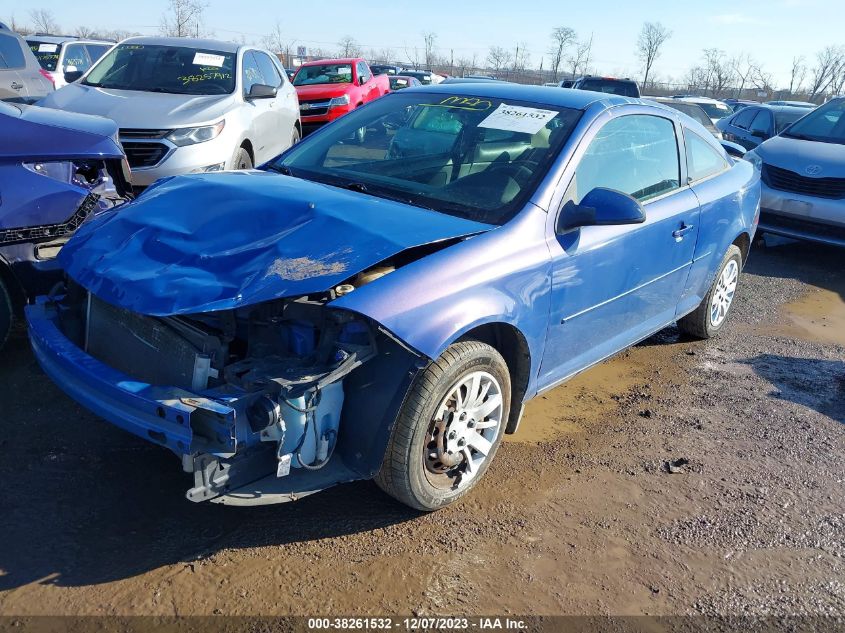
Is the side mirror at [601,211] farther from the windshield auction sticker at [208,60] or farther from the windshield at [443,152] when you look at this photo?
the windshield auction sticker at [208,60]

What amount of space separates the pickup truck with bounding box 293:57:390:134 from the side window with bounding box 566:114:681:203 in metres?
10.1

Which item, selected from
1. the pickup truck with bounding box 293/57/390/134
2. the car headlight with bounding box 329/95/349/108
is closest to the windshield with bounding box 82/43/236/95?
the pickup truck with bounding box 293/57/390/134

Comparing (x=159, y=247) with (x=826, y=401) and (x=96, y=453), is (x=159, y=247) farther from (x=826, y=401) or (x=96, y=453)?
(x=826, y=401)

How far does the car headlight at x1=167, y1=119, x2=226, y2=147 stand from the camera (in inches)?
263

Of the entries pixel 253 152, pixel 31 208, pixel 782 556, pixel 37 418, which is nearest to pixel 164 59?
pixel 253 152

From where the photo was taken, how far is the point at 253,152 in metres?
7.79

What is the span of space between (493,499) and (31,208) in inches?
114

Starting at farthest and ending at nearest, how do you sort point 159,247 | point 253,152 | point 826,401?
point 253,152 → point 826,401 → point 159,247

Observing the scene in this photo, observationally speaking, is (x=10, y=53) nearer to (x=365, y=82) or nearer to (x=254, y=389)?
(x=365, y=82)

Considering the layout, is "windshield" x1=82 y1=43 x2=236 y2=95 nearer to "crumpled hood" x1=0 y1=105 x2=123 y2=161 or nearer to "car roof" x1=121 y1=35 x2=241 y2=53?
"car roof" x1=121 y1=35 x2=241 y2=53

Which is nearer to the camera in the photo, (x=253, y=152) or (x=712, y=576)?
(x=712, y=576)

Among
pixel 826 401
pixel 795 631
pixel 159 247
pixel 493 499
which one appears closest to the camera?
pixel 795 631

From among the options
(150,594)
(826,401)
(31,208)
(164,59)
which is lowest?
(150,594)

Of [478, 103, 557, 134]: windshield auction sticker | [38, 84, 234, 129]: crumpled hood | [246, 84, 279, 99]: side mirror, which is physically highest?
[246, 84, 279, 99]: side mirror
